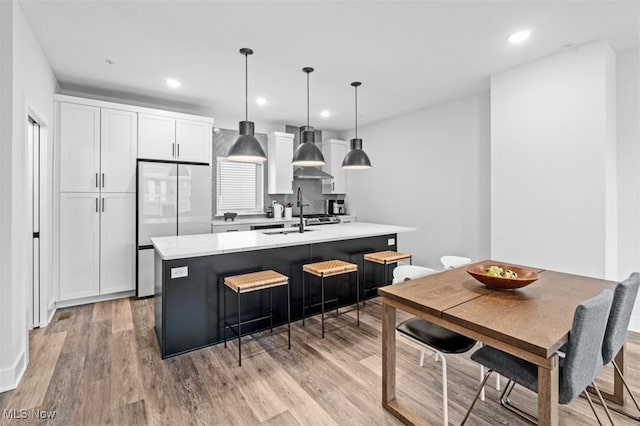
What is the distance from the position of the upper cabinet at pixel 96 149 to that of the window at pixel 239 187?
1.51 m

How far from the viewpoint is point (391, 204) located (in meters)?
5.66

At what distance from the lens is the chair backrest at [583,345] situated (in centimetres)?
132

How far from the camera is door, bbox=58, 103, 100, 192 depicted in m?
3.67

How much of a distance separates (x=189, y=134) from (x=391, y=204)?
359cm

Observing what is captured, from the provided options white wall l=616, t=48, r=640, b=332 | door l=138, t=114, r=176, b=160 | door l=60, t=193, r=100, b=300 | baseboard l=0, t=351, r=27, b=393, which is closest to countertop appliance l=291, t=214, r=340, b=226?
door l=138, t=114, r=176, b=160

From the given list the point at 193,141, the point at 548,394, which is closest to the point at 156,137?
the point at 193,141

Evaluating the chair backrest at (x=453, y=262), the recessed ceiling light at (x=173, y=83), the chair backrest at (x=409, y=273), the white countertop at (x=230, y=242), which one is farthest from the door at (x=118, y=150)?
the chair backrest at (x=453, y=262)

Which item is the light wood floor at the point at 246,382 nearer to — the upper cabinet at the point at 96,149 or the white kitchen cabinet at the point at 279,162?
the upper cabinet at the point at 96,149

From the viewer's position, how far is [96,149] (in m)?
3.88

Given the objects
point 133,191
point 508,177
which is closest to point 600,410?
point 508,177

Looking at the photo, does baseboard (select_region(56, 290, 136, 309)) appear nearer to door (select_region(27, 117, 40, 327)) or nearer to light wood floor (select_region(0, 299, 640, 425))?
door (select_region(27, 117, 40, 327))

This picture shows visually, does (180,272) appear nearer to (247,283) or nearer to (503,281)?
(247,283)

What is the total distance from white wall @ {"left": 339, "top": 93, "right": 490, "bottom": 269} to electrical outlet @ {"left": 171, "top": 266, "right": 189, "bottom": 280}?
376cm

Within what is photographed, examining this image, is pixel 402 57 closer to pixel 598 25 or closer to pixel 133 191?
pixel 598 25
